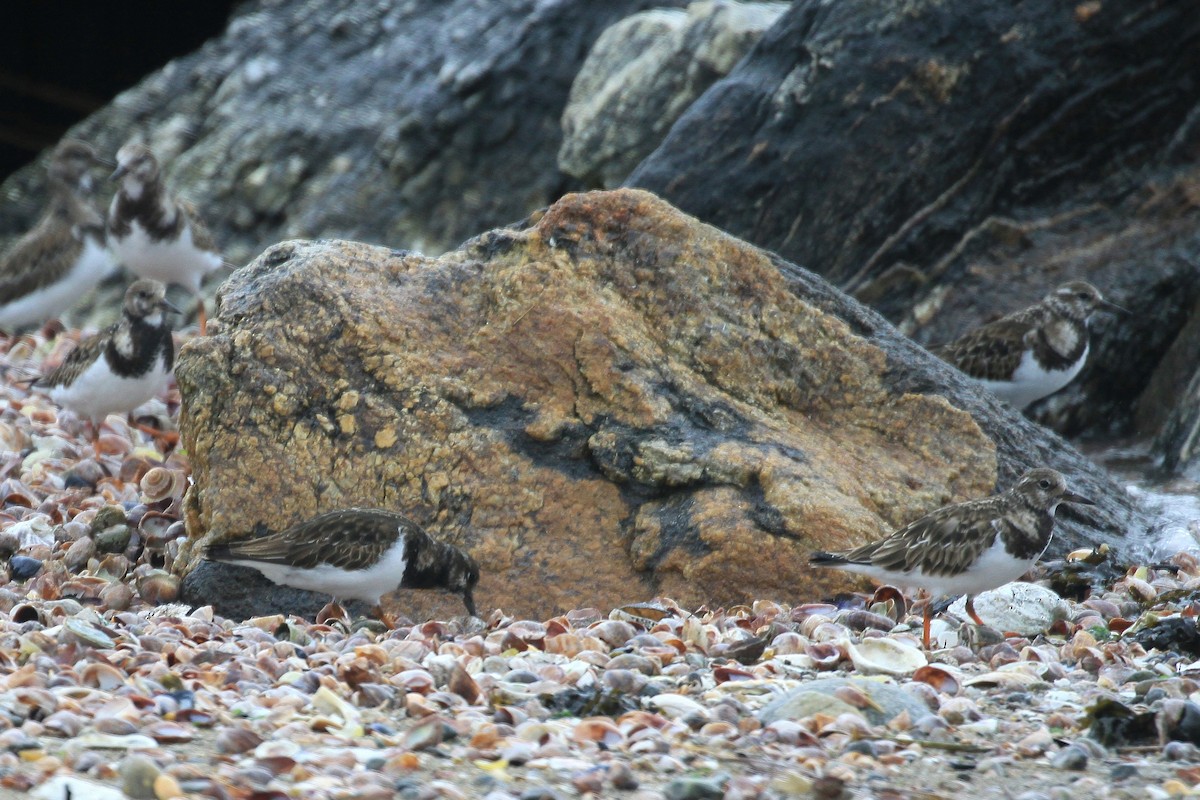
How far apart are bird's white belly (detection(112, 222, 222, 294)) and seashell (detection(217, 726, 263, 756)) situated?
19.6 feet

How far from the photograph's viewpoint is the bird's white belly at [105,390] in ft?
21.9

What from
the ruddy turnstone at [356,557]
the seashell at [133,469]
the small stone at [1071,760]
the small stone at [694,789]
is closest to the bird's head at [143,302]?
the seashell at [133,469]

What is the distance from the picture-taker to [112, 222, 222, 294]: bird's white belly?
873cm

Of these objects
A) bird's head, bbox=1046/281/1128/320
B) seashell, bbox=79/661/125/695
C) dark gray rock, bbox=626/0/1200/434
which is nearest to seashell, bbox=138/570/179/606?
seashell, bbox=79/661/125/695

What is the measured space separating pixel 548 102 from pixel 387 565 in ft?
22.9

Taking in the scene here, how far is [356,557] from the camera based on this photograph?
4496mm

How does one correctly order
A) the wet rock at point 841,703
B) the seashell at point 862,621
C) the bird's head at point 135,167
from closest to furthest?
1. the wet rock at point 841,703
2. the seashell at point 862,621
3. the bird's head at point 135,167

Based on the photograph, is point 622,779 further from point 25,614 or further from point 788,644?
point 25,614

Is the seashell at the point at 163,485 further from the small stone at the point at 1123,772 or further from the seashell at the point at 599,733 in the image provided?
the small stone at the point at 1123,772

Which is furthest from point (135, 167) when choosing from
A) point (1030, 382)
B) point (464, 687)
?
point (464, 687)

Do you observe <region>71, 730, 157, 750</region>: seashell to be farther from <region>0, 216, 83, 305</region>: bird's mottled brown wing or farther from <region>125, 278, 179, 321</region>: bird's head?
<region>0, 216, 83, 305</region>: bird's mottled brown wing

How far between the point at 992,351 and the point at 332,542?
4051mm

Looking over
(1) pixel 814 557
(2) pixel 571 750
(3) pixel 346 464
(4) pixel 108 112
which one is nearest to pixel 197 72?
(4) pixel 108 112

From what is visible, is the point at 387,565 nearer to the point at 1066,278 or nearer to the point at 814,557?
the point at 814,557
